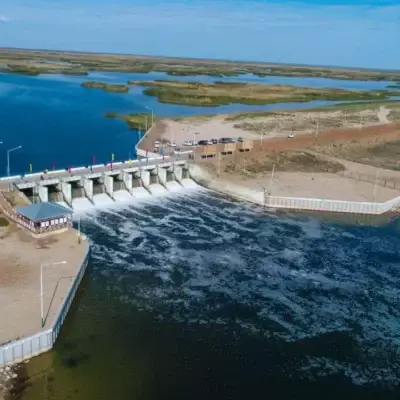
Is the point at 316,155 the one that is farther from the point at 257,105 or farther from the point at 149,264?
the point at 257,105

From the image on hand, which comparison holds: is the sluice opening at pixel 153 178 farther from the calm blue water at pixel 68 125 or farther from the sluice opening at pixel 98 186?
the calm blue water at pixel 68 125

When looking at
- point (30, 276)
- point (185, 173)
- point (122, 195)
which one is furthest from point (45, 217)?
point (185, 173)

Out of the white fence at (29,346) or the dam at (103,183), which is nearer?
the white fence at (29,346)

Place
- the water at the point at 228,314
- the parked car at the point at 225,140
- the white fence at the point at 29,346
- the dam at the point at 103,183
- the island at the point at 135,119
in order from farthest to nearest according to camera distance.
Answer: the island at the point at 135,119 → the parked car at the point at 225,140 → the dam at the point at 103,183 → the water at the point at 228,314 → the white fence at the point at 29,346

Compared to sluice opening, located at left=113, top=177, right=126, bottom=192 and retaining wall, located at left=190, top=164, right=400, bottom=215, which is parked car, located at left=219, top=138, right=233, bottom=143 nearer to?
retaining wall, located at left=190, top=164, right=400, bottom=215

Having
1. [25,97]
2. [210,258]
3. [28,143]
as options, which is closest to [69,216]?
[210,258]

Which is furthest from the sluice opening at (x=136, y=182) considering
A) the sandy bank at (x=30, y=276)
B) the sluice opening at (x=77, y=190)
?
the sandy bank at (x=30, y=276)

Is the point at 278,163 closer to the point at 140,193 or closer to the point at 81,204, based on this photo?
the point at 140,193
